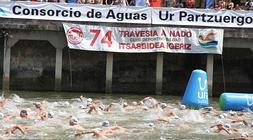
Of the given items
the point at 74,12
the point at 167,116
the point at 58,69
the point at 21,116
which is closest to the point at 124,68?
the point at 58,69

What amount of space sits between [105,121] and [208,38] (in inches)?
545

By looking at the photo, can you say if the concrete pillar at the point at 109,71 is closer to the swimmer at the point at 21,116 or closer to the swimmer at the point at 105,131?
the swimmer at the point at 21,116

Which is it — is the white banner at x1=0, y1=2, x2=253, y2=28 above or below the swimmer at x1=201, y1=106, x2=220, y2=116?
above

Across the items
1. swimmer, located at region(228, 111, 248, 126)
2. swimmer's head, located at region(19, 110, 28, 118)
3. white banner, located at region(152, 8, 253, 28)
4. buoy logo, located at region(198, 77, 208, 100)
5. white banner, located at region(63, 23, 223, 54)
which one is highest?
white banner, located at region(152, 8, 253, 28)

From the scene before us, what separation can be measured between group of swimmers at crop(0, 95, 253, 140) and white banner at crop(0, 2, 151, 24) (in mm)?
6913

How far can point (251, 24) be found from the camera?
1308 inches

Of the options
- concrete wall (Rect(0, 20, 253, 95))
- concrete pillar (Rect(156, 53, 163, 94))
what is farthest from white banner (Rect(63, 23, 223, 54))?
concrete wall (Rect(0, 20, 253, 95))

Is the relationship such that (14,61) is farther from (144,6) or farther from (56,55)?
(144,6)

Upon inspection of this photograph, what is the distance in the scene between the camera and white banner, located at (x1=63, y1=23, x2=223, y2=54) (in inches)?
1299

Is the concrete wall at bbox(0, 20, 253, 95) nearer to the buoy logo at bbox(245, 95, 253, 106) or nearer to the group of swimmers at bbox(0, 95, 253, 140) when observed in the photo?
the group of swimmers at bbox(0, 95, 253, 140)

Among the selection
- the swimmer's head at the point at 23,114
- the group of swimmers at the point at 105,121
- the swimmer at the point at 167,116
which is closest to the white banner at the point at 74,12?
the group of swimmers at the point at 105,121

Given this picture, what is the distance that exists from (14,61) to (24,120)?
1336 centimetres

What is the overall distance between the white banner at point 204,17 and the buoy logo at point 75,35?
3701 millimetres

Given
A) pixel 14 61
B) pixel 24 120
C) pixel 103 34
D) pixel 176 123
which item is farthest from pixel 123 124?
pixel 14 61
